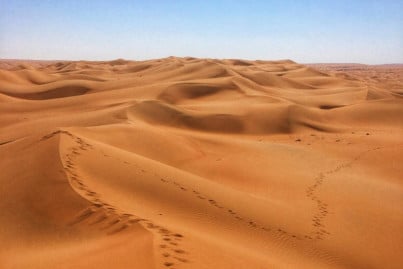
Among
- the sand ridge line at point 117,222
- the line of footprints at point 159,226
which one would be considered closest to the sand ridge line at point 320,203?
the line of footprints at point 159,226

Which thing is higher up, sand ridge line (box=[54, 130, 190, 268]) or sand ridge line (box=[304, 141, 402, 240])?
sand ridge line (box=[54, 130, 190, 268])

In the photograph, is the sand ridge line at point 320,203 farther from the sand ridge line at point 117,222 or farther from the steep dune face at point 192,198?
the sand ridge line at point 117,222

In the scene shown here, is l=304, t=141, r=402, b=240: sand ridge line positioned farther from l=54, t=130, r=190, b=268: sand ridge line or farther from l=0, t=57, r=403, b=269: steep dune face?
l=54, t=130, r=190, b=268: sand ridge line

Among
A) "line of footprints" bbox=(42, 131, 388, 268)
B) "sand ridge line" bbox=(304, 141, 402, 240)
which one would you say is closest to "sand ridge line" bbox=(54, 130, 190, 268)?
"line of footprints" bbox=(42, 131, 388, 268)

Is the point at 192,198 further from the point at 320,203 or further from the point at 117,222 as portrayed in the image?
the point at 320,203

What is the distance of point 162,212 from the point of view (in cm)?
643

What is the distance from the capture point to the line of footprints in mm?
4785

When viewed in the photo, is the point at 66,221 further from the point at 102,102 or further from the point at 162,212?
the point at 102,102

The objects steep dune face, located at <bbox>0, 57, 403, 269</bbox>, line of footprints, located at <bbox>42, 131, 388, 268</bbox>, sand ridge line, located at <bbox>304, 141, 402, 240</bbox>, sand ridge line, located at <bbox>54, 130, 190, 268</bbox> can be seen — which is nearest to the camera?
sand ridge line, located at <bbox>54, 130, 190, 268</bbox>

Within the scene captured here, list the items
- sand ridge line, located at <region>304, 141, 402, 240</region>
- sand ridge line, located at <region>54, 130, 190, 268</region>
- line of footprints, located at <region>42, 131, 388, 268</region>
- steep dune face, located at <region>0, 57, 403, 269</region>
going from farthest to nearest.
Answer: sand ridge line, located at <region>304, 141, 402, 240</region>
steep dune face, located at <region>0, 57, 403, 269</region>
line of footprints, located at <region>42, 131, 388, 268</region>
sand ridge line, located at <region>54, 130, 190, 268</region>

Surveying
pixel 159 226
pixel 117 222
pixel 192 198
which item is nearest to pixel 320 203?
pixel 192 198

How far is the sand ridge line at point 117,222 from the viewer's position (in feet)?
15.2

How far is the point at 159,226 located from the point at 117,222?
570 millimetres

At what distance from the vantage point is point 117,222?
5.59m
